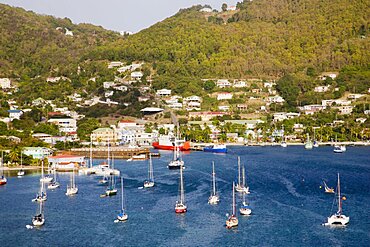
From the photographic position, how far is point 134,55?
100000 mm

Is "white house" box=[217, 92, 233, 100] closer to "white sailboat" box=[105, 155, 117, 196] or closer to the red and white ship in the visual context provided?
the red and white ship

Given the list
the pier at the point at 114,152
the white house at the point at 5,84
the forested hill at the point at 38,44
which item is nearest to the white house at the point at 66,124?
the pier at the point at 114,152

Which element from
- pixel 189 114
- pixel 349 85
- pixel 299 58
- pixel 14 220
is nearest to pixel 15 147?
pixel 14 220

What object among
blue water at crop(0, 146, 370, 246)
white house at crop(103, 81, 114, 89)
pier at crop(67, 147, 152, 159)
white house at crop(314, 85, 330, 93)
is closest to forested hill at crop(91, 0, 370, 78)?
white house at crop(314, 85, 330, 93)

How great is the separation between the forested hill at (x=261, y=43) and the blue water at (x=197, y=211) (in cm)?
5012

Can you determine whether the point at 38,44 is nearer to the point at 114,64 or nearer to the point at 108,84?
the point at 114,64

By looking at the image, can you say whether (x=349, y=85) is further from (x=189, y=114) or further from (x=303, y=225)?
(x=303, y=225)

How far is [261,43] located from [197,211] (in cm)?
7665

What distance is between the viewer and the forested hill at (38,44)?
331ft

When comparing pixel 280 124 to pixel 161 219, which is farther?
pixel 280 124

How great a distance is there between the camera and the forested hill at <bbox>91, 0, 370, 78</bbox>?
9602 cm

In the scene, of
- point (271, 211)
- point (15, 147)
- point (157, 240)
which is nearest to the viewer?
point (157, 240)

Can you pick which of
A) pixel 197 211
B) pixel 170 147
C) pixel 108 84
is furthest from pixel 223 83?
pixel 197 211

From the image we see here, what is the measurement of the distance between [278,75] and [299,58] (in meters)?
6.21
